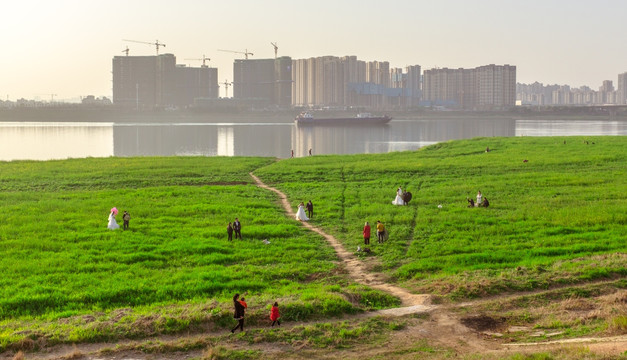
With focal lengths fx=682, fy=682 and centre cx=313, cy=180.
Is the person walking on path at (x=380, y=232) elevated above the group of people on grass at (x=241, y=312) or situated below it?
above

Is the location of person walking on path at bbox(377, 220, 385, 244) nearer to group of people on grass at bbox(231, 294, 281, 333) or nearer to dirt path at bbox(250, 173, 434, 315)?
dirt path at bbox(250, 173, 434, 315)

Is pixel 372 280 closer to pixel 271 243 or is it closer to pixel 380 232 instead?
pixel 380 232

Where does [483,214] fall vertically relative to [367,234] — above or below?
above

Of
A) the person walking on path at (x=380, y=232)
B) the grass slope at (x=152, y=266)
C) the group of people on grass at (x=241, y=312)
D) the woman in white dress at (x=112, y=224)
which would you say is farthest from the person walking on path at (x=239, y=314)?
the woman in white dress at (x=112, y=224)

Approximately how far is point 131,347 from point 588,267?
1483 centimetres

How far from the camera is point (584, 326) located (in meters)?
18.0

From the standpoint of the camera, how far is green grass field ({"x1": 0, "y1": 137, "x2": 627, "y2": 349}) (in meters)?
19.8

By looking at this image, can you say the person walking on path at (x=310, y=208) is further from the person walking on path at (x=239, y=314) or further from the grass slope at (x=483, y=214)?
the person walking on path at (x=239, y=314)

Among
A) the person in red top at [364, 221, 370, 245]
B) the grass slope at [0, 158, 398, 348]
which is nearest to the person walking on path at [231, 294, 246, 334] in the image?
the grass slope at [0, 158, 398, 348]

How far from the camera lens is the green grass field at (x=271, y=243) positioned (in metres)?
19.8

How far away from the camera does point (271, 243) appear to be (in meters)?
28.3

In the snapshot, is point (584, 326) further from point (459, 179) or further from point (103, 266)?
point (459, 179)

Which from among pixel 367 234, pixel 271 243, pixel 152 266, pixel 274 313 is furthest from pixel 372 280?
pixel 152 266

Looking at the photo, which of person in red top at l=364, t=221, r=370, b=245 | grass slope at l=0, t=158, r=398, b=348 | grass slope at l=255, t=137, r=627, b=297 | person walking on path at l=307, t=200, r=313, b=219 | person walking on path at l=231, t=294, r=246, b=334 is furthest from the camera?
person walking on path at l=307, t=200, r=313, b=219
